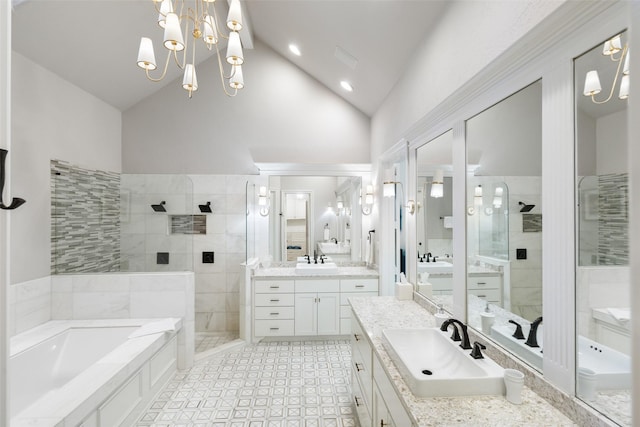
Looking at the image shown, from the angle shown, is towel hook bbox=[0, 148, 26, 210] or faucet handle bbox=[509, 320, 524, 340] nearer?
towel hook bbox=[0, 148, 26, 210]

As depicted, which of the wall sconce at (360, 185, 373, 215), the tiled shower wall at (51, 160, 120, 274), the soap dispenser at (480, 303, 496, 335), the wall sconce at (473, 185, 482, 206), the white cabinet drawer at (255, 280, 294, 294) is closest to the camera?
the soap dispenser at (480, 303, 496, 335)

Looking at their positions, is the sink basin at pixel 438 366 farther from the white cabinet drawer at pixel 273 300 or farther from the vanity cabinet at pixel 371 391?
the white cabinet drawer at pixel 273 300

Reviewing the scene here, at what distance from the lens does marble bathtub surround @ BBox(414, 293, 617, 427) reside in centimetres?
98

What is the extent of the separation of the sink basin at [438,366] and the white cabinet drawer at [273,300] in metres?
2.08

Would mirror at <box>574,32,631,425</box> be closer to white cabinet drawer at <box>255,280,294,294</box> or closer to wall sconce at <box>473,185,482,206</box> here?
wall sconce at <box>473,185,482,206</box>

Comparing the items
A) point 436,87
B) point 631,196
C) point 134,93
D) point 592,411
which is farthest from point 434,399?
point 134,93

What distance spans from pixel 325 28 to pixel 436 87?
1.40 metres

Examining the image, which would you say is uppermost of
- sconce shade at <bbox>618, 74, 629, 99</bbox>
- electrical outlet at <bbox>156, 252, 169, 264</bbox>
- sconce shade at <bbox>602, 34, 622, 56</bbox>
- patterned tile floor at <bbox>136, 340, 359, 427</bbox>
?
sconce shade at <bbox>602, 34, 622, 56</bbox>

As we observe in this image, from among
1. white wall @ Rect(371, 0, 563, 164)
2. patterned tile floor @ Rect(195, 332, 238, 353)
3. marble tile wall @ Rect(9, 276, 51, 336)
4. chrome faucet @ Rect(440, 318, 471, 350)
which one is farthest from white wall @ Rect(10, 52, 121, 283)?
chrome faucet @ Rect(440, 318, 471, 350)

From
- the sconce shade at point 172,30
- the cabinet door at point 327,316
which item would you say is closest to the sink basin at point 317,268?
the cabinet door at point 327,316

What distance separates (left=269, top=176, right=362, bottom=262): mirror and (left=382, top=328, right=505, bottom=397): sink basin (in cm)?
241

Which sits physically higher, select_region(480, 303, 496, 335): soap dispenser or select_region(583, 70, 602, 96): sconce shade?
select_region(583, 70, 602, 96): sconce shade

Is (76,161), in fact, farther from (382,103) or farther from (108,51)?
(382,103)

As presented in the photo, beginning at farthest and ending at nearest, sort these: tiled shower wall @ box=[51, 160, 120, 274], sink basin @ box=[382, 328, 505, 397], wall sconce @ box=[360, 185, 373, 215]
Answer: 1. wall sconce @ box=[360, 185, 373, 215]
2. tiled shower wall @ box=[51, 160, 120, 274]
3. sink basin @ box=[382, 328, 505, 397]
